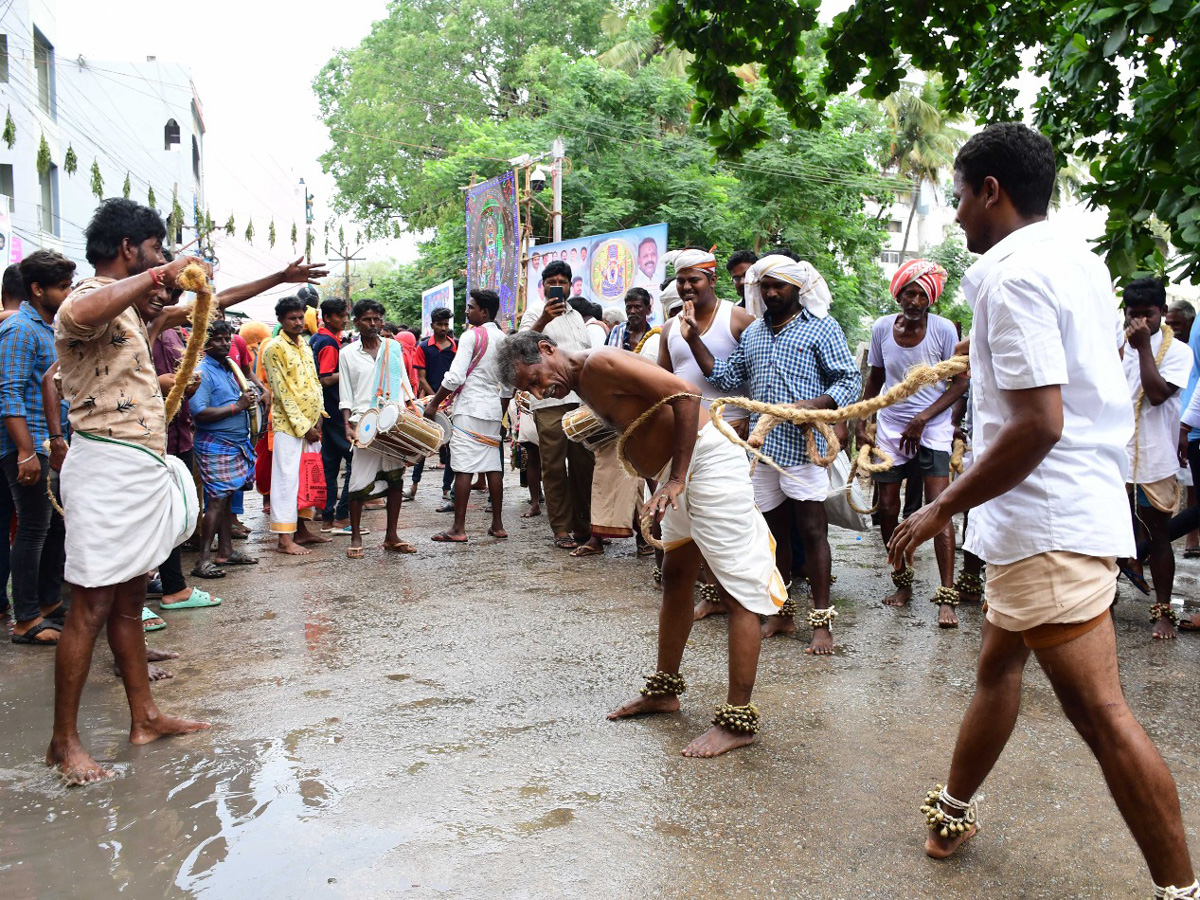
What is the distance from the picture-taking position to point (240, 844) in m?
2.99

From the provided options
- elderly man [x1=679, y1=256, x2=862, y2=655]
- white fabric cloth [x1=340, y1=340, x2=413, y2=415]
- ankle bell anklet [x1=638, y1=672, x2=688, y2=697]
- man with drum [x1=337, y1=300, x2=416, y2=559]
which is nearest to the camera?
ankle bell anklet [x1=638, y1=672, x2=688, y2=697]

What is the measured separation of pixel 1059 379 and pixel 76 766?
11.3 feet

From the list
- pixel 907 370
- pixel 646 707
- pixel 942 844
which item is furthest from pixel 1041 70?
pixel 942 844

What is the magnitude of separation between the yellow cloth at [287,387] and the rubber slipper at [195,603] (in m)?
1.93

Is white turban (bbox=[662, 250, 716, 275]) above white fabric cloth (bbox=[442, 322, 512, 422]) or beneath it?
above

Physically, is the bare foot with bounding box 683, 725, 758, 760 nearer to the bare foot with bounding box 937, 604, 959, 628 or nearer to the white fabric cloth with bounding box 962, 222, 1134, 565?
the white fabric cloth with bounding box 962, 222, 1134, 565

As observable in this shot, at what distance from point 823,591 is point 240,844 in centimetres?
315

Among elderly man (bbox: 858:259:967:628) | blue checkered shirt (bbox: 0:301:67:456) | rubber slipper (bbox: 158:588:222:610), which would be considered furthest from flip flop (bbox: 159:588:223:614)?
elderly man (bbox: 858:259:967:628)

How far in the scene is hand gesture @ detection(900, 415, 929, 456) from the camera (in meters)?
5.68

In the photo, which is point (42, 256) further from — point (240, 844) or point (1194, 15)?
point (1194, 15)

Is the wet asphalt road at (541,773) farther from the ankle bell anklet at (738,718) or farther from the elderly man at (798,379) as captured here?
the elderly man at (798,379)

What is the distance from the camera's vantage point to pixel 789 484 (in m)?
5.31

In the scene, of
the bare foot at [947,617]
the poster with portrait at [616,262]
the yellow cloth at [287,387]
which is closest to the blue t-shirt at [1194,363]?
the bare foot at [947,617]

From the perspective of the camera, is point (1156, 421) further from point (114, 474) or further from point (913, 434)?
point (114, 474)
